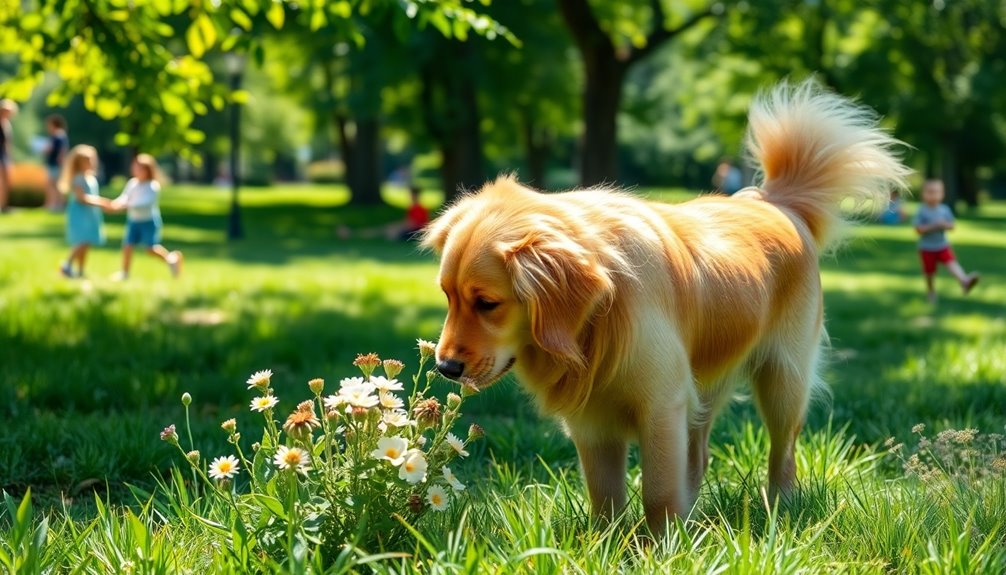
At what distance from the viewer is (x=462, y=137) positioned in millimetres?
26109

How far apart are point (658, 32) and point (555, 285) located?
20169 millimetres

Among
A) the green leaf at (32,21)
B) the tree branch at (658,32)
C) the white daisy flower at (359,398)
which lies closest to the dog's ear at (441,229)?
the white daisy flower at (359,398)

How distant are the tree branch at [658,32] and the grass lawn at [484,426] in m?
8.18

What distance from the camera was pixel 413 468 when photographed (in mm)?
3240

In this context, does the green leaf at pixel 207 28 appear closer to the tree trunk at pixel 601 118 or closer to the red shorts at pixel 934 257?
the red shorts at pixel 934 257

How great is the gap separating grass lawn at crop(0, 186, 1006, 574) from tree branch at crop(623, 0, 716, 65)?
818cm

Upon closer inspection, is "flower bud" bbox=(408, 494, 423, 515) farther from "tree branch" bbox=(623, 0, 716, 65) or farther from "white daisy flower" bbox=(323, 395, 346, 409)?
"tree branch" bbox=(623, 0, 716, 65)

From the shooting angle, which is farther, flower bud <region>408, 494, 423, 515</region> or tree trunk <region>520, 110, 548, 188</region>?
tree trunk <region>520, 110, 548, 188</region>

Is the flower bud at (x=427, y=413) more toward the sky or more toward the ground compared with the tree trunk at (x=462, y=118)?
more toward the ground

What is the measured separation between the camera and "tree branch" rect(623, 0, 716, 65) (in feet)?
72.9

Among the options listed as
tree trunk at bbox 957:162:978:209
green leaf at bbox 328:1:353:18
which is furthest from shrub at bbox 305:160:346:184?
green leaf at bbox 328:1:353:18

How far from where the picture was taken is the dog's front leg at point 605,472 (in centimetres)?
416

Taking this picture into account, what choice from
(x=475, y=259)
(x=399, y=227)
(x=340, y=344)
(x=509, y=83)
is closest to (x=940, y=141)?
(x=509, y=83)

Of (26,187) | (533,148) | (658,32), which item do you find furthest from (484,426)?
(533,148)
